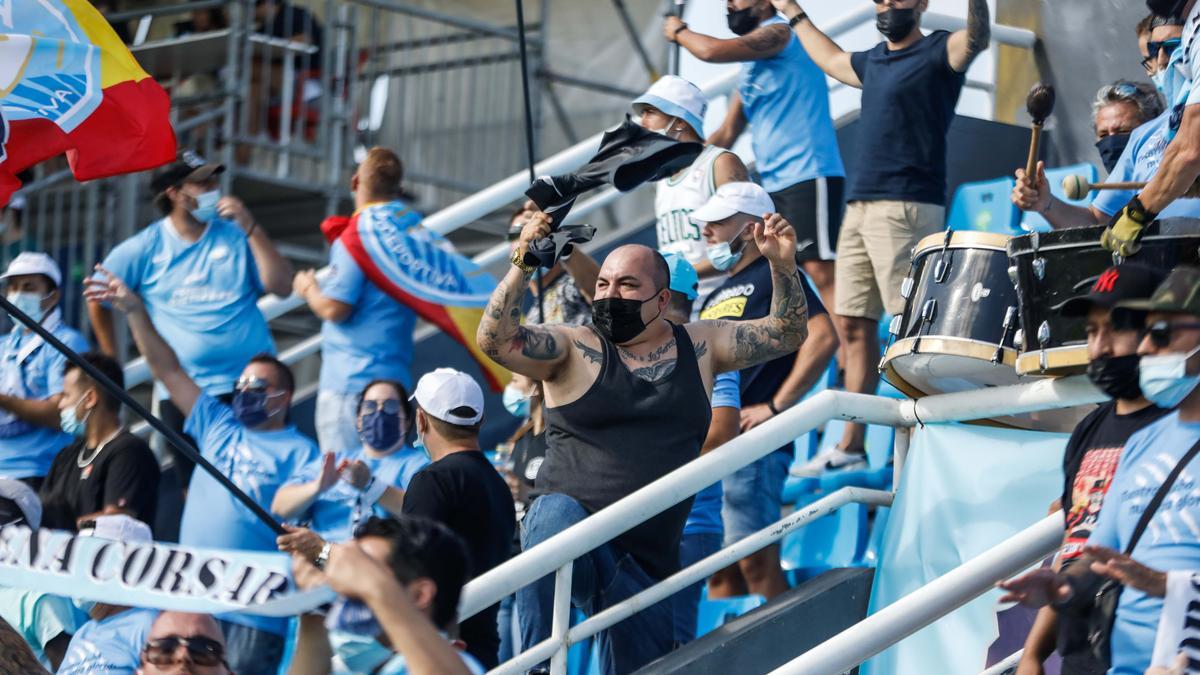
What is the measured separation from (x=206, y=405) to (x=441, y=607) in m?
4.37

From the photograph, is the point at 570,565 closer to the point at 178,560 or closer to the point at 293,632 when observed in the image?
the point at 178,560

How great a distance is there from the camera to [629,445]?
6.03m

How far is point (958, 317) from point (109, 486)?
3389mm

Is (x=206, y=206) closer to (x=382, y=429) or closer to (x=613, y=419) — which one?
(x=382, y=429)

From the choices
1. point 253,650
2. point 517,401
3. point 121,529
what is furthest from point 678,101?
point 121,529

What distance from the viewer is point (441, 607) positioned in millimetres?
3738

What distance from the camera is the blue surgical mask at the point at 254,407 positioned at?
770 cm

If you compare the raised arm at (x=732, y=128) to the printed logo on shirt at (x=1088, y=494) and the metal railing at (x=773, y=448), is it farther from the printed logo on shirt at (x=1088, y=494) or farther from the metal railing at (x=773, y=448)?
the printed logo on shirt at (x=1088, y=494)

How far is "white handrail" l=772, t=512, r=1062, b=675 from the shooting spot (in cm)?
493

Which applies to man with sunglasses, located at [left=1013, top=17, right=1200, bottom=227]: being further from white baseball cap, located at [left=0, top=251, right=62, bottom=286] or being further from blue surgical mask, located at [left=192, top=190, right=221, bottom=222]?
white baseball cap, located at [left=0, top=251, right=62, bottom=286]

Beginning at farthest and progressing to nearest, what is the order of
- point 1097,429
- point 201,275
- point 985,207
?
point 985,207 < point 201,275 < point 1097,429

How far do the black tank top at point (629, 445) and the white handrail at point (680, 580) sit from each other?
0.49 ft

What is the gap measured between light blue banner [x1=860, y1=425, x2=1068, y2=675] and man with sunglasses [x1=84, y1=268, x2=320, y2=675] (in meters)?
2.30

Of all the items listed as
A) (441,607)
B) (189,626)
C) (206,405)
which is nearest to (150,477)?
(206,405)
